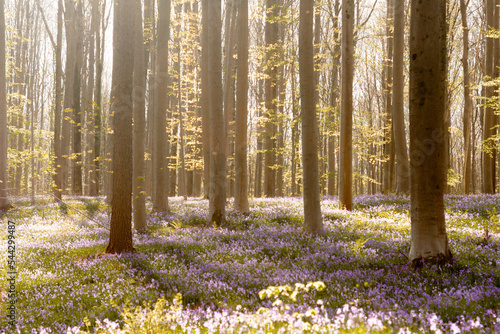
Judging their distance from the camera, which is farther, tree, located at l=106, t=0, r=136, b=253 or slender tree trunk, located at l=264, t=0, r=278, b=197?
slender tree trunk, located at l=264, t=0, r=278, b=197

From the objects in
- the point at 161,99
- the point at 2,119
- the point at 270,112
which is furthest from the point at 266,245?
the point at 2,119

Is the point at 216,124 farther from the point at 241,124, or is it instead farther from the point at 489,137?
the point at 489,137

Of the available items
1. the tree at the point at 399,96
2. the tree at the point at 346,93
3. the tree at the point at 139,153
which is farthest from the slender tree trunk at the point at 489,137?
the tree at the point at 139,153

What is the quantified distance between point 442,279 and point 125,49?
8474mm

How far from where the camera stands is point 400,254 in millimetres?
7328

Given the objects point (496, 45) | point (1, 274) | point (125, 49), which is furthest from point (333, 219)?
point (496, 45)

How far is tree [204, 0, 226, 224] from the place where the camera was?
448 inches

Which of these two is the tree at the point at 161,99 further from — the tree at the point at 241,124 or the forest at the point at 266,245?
the tree at the point at 241,124

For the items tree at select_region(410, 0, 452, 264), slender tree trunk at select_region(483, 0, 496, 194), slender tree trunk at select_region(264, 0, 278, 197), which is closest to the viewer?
tree at select_region(410, 0, 452, 264)

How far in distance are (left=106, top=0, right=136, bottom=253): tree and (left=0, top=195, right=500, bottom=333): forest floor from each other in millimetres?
647

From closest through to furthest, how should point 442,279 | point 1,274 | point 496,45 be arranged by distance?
1. point 442,279
2. point 1,274
3. point 496,45

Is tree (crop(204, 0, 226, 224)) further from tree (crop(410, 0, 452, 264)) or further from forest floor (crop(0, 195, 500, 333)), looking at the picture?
tree (crop(410, 0, 452, 264))

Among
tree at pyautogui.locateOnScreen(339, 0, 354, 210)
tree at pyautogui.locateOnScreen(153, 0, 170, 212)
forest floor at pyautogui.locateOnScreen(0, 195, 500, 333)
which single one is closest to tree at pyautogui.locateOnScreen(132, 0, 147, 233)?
forest floor at pyautogui.locateOnScreen(0, 195, 500, 333)

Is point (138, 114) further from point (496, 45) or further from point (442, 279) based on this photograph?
point (496, 45)
